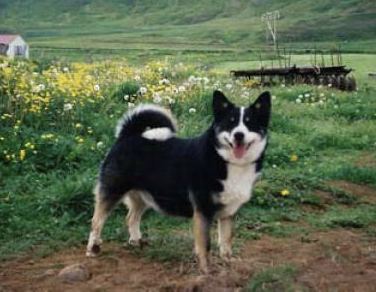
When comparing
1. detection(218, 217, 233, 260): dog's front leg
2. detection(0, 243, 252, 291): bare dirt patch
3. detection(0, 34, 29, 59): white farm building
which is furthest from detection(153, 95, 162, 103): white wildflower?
detection(0, 34, 29, 59): white farm building

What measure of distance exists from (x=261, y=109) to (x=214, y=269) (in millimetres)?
1388

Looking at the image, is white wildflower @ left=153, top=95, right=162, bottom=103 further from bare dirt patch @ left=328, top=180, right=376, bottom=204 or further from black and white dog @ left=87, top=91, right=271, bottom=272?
black and white dog @ left=87, top=91, right=271, bottom=272

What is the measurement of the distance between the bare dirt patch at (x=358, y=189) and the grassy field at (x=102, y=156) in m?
0.02

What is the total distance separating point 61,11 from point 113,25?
29217mm

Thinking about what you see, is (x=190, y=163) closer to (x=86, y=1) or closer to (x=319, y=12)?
(x=319, y=12)

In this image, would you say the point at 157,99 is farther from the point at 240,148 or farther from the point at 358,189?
the point at 240,148

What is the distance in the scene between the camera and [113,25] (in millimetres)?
148000

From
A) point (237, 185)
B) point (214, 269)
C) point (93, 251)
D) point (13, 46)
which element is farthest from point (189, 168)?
point (13, 46)

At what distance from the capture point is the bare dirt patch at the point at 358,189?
8.74m

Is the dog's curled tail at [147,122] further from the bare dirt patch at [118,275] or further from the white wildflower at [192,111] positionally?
the white wildflower at [192,111]

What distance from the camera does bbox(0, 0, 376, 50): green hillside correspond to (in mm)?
96062

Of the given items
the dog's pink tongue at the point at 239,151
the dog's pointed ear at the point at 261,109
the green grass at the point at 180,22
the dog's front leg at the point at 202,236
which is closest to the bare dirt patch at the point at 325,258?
the dog's front leg at the point at 202,236

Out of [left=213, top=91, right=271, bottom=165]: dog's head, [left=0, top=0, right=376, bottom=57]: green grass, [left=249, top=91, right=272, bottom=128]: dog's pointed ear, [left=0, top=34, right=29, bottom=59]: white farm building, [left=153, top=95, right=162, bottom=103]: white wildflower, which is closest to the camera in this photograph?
[left=213, top=91, right=271, bottom=165]: dog's head

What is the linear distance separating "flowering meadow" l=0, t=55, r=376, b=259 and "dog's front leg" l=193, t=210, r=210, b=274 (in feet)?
1.58
